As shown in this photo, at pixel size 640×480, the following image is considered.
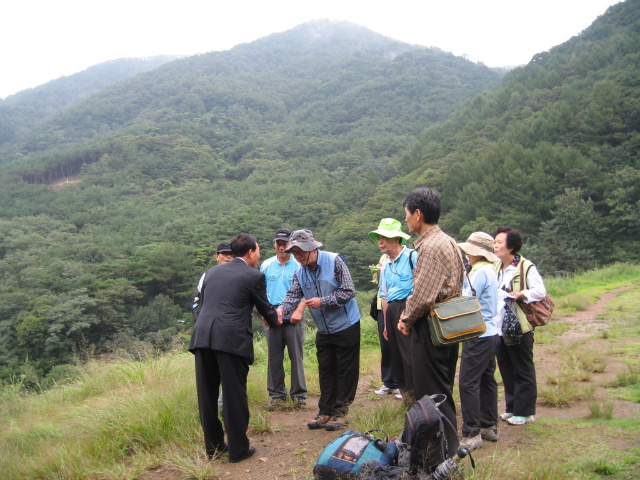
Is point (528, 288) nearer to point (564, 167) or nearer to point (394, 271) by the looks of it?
point (394, 271)

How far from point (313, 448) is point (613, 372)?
3.59m

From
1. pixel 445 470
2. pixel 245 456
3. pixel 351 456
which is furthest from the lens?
pixel 245 456

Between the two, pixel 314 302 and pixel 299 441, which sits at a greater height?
pixel 314 302

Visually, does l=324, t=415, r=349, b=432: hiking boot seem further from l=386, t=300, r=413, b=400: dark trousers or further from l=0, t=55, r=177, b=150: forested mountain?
l=0, t=55, r=177, b=150: forested mountain

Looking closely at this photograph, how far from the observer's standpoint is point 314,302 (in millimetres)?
3744

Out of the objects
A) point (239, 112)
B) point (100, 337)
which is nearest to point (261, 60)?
point (239, 112)

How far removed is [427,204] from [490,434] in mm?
1936

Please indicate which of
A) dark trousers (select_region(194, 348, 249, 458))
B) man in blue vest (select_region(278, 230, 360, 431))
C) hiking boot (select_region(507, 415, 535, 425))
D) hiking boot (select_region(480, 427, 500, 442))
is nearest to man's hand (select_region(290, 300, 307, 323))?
man in blue vest (select_region(278, 230, 360, 431))

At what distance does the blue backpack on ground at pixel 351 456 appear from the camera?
8.84 ft

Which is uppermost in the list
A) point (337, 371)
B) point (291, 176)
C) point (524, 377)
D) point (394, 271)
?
point (291, 176)

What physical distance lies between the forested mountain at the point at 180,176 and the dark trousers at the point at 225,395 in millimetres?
4113

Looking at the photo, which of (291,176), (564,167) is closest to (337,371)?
(564,167)

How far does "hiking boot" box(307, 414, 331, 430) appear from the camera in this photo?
3.92m

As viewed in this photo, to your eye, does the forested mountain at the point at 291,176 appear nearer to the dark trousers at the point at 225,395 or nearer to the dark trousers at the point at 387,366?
the dark trousers at the point at 387,366
